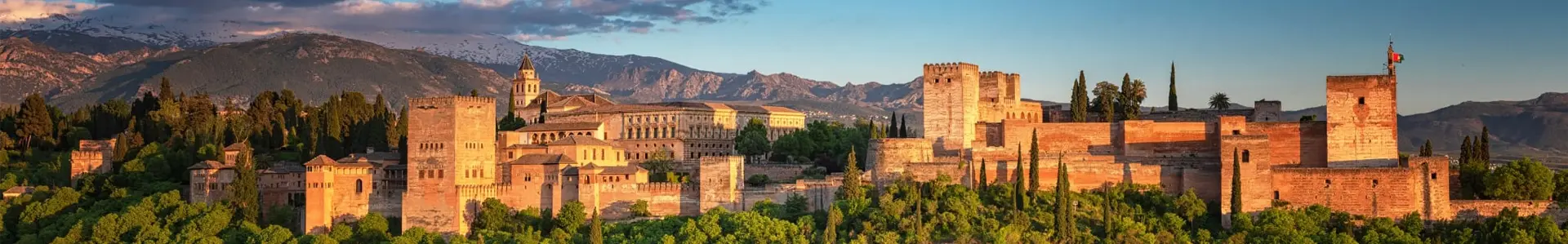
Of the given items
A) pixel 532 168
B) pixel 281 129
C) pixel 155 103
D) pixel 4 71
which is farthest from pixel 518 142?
pixel 4 71

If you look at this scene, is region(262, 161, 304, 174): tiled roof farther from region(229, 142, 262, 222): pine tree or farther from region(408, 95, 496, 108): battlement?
region(408, 95, 496, 108): battlement

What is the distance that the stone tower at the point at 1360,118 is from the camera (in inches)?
1935

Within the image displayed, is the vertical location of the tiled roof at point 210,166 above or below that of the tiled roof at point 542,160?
below

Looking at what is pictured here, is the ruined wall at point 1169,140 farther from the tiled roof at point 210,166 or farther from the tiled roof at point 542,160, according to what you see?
the tiled roof at point 210,166

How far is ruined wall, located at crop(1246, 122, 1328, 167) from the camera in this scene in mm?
49938

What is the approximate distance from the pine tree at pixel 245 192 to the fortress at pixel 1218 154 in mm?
18498

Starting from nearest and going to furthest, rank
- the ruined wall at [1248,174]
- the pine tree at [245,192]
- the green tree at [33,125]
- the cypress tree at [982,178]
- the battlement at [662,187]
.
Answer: the ruined wall at [1248,174] < the cypress tree at [982,178] < the battlement at [662,187] < the pine tree at [245,192] < the green tree at [33,125]

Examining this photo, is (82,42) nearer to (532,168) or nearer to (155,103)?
(155,103)

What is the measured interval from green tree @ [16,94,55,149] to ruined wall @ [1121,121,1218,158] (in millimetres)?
43189

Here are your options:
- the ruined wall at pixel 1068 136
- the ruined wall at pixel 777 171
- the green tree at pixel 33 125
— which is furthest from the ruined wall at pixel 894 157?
the green tree at pixel 33 125

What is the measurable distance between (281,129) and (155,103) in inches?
321

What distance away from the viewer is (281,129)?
224 feet

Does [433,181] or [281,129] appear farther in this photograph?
[281,129]

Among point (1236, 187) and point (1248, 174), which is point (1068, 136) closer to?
point (1248, 174)
